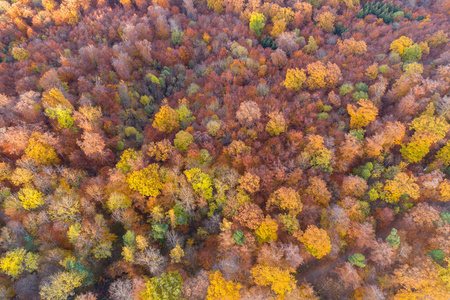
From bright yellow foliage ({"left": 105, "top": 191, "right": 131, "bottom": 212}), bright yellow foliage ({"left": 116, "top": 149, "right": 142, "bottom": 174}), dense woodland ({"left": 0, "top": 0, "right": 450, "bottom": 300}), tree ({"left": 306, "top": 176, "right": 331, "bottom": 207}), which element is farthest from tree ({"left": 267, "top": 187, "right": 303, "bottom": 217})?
bright yellow foliage ({"left": 116, "top": 149, "right": 142, "bottom": 174})

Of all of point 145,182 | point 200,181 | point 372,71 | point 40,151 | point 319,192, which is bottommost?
point 319,192

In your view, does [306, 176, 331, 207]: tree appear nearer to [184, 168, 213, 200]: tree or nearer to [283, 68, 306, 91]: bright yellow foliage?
[184, 168, 213, 200]: tree

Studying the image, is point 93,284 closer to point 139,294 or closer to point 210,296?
point 139,294

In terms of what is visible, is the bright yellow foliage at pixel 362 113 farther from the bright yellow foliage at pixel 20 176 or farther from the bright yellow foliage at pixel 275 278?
the bright yellow foliage at pixel 20 176

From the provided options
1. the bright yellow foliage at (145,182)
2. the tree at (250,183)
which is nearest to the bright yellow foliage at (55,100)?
the bright yellow foliage at (145,182)

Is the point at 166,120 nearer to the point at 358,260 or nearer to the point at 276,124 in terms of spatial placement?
the point at 276,124

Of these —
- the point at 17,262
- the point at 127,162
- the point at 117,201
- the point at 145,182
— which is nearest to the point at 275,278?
the point at 145,182
